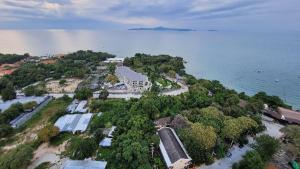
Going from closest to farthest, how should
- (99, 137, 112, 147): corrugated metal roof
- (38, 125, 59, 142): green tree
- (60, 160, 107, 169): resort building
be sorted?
(60, 160, 107, 169): resort building
(99, 137, 112, 147): corrugated metal roof
(38, 125, 59, 142): green tree

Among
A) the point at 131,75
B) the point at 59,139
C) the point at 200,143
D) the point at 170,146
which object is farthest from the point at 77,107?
the point at 200,143

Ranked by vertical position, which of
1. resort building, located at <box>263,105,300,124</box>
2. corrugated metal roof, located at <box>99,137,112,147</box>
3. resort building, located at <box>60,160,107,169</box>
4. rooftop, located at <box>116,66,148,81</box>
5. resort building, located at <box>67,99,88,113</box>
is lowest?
resort building, located at <box>60,160,107,169</box>

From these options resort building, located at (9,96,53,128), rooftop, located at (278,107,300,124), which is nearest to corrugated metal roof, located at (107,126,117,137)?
resort building, located at (9,96,53,128)

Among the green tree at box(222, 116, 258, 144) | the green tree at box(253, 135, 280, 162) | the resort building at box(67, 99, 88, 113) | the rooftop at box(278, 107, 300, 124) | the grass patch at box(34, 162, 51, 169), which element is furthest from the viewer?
the resort building at box(67, 99, 88, 113)

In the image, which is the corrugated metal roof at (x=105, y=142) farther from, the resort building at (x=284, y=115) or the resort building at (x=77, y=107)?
the resort building at (x=284, y=115)

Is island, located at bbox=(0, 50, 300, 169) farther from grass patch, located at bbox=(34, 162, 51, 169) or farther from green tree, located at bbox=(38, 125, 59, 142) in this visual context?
grass patch, located at bbox=(34, 162, 51, 169)

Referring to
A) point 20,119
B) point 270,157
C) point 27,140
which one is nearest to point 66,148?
point 27,140
